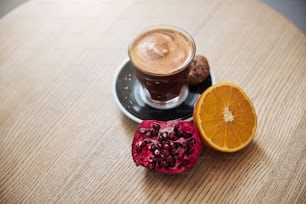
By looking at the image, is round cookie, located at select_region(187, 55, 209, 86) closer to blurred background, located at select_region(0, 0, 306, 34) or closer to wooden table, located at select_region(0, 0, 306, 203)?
wooden table, located at select_region(0, 0, 306, 203)

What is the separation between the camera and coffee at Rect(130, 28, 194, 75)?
43.1 inches

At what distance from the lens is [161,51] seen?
3.69ft

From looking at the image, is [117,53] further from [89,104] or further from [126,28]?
[89,104]

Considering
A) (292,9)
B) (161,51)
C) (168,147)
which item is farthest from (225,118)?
(292,9)

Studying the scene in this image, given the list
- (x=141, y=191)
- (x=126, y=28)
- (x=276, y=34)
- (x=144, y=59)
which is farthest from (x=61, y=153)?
(x=276, y=34)

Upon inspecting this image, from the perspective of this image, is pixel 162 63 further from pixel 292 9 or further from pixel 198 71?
pixel 292 9

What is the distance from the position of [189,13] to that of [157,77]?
0.48 meters

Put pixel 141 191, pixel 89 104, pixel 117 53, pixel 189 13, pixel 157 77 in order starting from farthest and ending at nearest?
pixel 189 13 → pixel 117 53 → pixel 89 104 → pixel 157 77 → pixel 141 191

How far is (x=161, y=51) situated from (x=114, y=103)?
244 mm

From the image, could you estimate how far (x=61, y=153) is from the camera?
106 cm

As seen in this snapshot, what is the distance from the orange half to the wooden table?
0.06 m

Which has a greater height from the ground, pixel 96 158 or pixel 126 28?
pixel 126 28

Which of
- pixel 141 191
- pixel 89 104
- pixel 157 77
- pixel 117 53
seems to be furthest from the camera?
pixel 117 53

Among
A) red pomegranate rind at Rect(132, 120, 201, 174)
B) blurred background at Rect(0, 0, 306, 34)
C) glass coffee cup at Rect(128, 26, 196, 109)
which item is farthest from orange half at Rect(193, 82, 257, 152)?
blurred background at Rect(0, 0, 306, 34)
